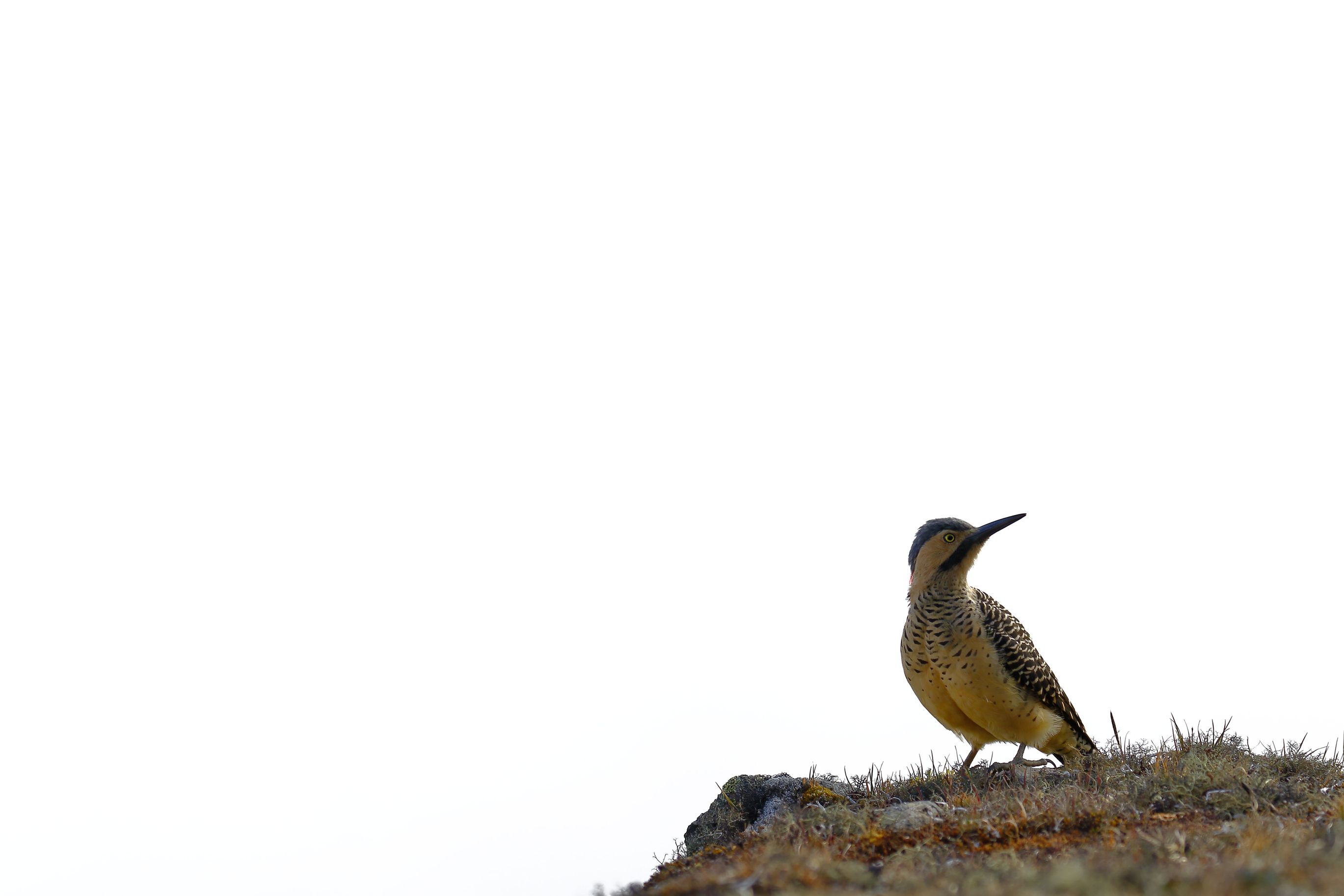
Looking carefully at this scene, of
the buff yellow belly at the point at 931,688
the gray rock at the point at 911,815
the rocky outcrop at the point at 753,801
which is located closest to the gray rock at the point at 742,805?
the rocky outcrop at the point at 753,801

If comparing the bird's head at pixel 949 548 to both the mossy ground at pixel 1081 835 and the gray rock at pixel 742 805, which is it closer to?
A: the mossy ground at pixel 1081 835

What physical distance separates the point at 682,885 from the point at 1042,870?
1792 millimetres

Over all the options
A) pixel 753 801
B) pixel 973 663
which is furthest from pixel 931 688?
pixel 753 801

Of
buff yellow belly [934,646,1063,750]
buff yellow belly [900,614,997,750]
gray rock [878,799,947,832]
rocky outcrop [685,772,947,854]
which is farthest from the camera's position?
buff yellow belly [900,614,997,750]

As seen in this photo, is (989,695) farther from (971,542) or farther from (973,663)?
(971,542)

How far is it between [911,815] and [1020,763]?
2.64 meters

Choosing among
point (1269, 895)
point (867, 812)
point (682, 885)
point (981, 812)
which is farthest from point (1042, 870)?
point (867, 812)

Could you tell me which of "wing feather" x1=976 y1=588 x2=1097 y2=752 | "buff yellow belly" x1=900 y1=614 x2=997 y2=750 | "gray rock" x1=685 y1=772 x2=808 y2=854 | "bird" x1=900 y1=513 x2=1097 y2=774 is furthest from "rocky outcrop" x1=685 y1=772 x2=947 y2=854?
"wing feather" x1=976 y1=588 x2=1097 y2=752

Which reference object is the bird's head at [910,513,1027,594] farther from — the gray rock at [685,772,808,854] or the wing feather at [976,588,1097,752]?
the gray rock at [685,772,808,854]

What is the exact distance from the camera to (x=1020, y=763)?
10.8m

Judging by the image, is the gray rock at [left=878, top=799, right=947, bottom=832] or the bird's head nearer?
the gray rock at [left=878, top=799, right=947, bottom=832]

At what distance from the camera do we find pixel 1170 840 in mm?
6586

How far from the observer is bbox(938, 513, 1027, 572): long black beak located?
442 inches

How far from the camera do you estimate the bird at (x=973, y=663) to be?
10508 millimetres
